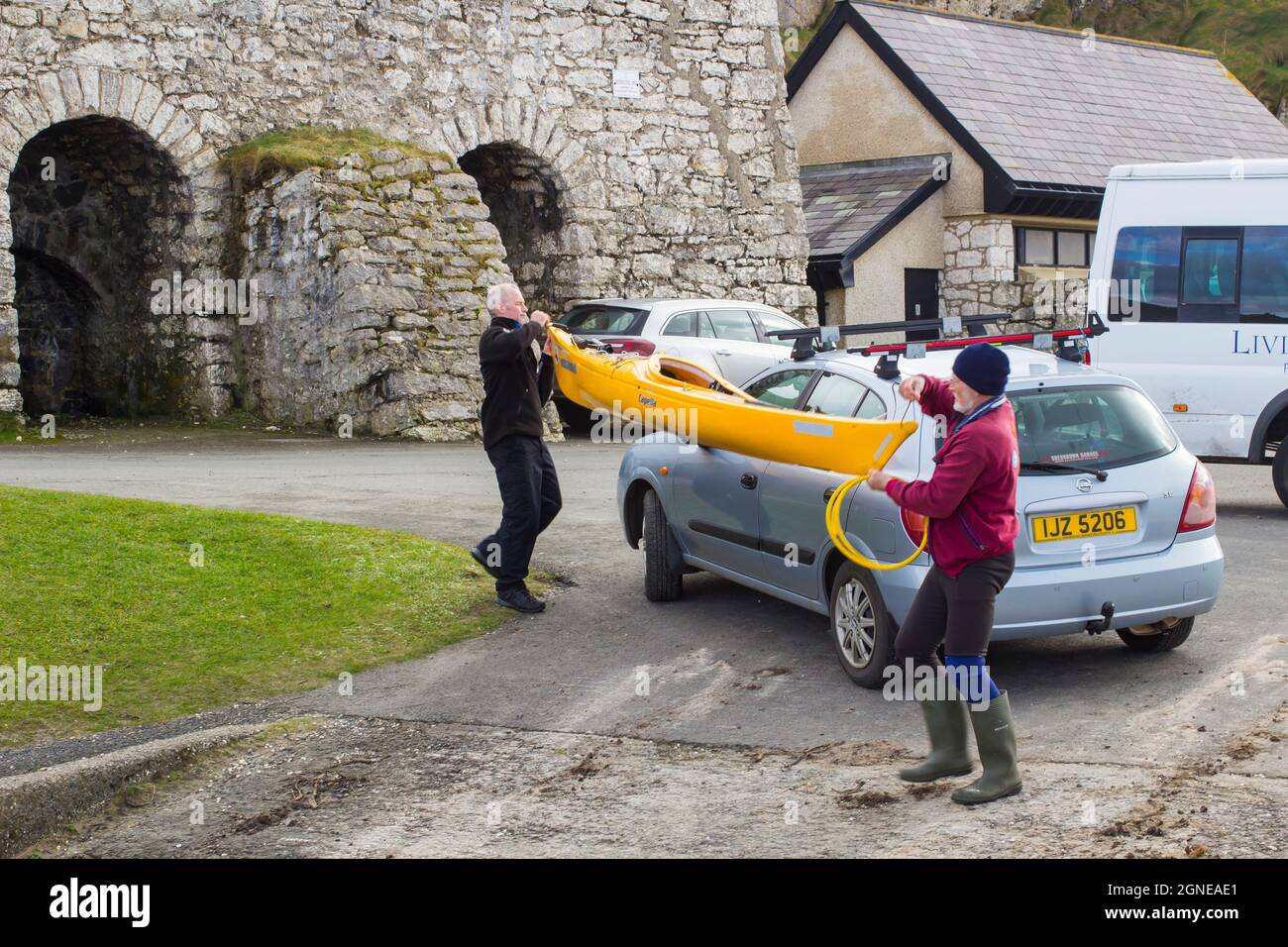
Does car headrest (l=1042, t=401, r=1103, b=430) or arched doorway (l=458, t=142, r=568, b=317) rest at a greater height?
arched doorway (l=458, t=142, r=568, b=317)

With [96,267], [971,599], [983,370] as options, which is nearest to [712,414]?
[983,370]

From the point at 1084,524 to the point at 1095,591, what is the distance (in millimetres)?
328

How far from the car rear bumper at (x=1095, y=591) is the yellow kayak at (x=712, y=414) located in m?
0.66

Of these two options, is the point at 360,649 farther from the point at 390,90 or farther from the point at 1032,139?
the point at 1032,139

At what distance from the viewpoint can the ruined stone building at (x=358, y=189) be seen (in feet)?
57.0

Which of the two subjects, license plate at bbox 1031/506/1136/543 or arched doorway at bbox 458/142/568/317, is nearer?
license plate at bbox 1031/506/1136/543

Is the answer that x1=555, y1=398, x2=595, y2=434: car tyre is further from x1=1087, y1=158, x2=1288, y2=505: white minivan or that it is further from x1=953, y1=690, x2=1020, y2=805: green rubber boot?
x1=953, y1=690, x2=1020, y2=805: green rubber boot

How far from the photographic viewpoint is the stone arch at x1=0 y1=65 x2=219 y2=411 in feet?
57.4

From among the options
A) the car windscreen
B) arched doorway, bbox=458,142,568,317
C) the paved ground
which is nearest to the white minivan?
the paved ground

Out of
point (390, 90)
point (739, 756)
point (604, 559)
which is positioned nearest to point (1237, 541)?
point (604, 559)

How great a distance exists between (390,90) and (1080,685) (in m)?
15.4

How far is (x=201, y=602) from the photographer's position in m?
8.67

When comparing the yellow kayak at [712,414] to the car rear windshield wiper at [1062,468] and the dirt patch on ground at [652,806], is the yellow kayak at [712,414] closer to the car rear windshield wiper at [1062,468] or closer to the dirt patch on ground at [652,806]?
the car rear windshield wiper at [1062,468]

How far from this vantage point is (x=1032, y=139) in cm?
2747
